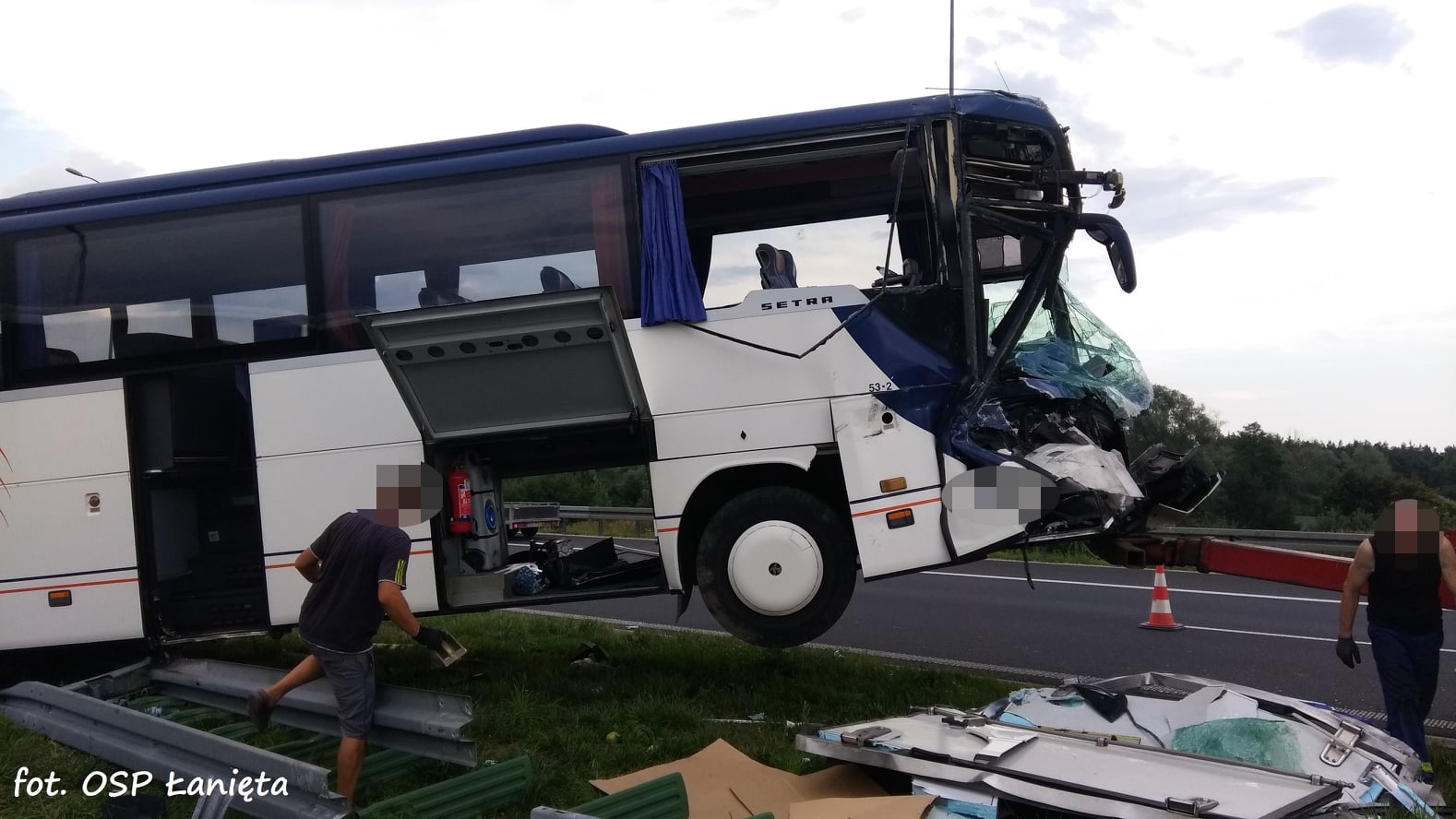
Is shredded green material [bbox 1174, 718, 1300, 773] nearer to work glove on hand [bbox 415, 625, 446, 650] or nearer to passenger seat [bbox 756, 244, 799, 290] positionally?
passenger seat [bbox 756, 244, 799, 290]

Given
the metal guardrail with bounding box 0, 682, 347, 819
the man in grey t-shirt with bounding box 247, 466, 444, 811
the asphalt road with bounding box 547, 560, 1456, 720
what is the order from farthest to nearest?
1. the asphalt road with bounding box 547, 560, 1456, 720
2. the man in grey t-shirt with bounding box 247, 466, 444, 811
3. the metal guardrail with bounding box 0, 682, 347, 819

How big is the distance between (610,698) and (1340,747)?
4054 mm

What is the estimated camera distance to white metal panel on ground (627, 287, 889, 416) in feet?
21.2

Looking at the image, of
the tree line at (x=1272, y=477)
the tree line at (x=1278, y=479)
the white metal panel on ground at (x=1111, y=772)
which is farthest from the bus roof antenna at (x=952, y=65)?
the tree line at (x=1278, y=479)

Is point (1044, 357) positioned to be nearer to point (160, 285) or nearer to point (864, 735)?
point (864, 735)

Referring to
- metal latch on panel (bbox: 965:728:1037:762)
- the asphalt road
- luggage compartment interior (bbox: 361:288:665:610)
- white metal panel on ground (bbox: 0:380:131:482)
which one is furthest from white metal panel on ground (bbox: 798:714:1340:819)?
white metal panel on ground (bbox: 0:380:131:482)

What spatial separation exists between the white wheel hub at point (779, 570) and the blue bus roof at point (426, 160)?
8.10 ft

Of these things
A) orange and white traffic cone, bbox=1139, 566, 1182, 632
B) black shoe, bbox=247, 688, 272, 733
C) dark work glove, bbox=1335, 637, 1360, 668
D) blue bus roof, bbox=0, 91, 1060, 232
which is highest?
blue bus roof, bbox=0, 91, 1060, 232

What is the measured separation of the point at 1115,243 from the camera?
6.62 metres

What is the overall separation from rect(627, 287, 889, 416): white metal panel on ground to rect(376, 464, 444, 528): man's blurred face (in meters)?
1.44

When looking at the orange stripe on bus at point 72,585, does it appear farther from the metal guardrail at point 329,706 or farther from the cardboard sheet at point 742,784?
the cardboard sheet at point 742,784

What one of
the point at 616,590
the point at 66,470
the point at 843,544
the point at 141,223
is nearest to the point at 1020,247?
the point at 843,544

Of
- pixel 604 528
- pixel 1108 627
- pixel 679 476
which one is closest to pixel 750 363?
pixel 679 476

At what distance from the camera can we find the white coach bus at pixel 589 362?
6.36 meters
